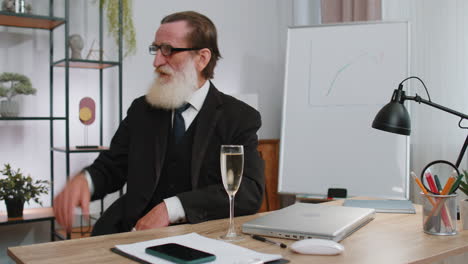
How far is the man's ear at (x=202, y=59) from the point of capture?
1.92 m

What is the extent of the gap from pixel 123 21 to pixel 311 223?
237 cm

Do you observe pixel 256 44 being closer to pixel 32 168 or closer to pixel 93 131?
pixel 93 131

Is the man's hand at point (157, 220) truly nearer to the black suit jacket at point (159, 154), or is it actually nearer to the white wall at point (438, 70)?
the black suit jacket at point (159, 154)

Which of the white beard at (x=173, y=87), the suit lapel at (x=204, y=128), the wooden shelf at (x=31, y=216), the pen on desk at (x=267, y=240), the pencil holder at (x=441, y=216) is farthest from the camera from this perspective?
the wooden shelf at (x=31, y=216)

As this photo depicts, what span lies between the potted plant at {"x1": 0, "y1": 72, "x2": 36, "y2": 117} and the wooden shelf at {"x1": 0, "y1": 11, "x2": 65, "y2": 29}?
1.02 ft

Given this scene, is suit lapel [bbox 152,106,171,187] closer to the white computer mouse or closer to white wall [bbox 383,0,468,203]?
the white computer mouse

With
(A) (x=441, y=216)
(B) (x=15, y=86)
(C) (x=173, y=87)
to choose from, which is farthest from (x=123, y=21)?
(A) (x=441, y=216)

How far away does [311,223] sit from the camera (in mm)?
1164

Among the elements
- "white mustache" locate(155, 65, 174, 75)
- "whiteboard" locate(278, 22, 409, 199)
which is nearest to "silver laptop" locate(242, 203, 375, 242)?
"white mustache" locate(155, 65, 174, 75)

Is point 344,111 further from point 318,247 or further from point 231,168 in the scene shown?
point 318,247

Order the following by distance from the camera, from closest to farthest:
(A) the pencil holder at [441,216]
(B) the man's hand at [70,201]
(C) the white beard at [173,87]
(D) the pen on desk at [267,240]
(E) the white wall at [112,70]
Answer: (D) the pen on desk at [267,240] < (A) the pencil holder at [441,216] < (B) the man's hand at [70,201] < (C) the white beard at [173,87] < (E) the white wall at [112,70]

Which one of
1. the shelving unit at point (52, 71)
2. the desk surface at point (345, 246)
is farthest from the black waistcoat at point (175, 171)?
the shelving unit at point (52, 71)

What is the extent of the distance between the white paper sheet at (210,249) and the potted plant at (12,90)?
201cm

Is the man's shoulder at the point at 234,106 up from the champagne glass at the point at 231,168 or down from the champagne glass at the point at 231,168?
up
